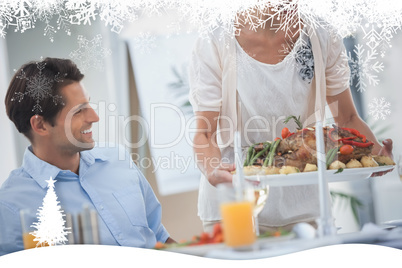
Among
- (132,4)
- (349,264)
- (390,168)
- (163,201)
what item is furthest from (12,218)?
(390,168)

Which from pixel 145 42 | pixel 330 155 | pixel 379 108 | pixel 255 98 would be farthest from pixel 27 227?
pixel 379 108

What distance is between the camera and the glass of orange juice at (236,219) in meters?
1.48

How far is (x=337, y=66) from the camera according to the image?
1.67 metres

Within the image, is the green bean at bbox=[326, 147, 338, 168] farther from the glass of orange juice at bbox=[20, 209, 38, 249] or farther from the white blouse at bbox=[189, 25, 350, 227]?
the glass of orange juice at bbox=[20, 209, 38, 249]

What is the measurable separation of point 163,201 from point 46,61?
20.4 inches

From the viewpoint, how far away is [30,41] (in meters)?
1.56

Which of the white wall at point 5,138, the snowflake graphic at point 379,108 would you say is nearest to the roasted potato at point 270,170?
the snowflake graphic at point 379,108

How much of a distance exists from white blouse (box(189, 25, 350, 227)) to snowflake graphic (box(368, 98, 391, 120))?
18 cm

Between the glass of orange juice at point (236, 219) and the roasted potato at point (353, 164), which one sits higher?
the roasted potato at point (353, 164)

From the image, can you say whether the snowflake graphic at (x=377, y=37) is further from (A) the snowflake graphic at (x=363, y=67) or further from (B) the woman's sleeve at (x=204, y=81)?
(B) the woman's sleeve at (x=204, y=81)

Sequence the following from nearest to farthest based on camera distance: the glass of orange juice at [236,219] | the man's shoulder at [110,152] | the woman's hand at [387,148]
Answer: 1. the glass of orange juice at [236,219]
2. the man's shoulder at [110,152]
3. the woman's hand at [387,148]

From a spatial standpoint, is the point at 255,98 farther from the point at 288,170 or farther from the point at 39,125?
the point at 39,125

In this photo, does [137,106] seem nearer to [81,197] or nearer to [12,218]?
[81,197]

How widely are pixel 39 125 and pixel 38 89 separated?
0.10 meters
